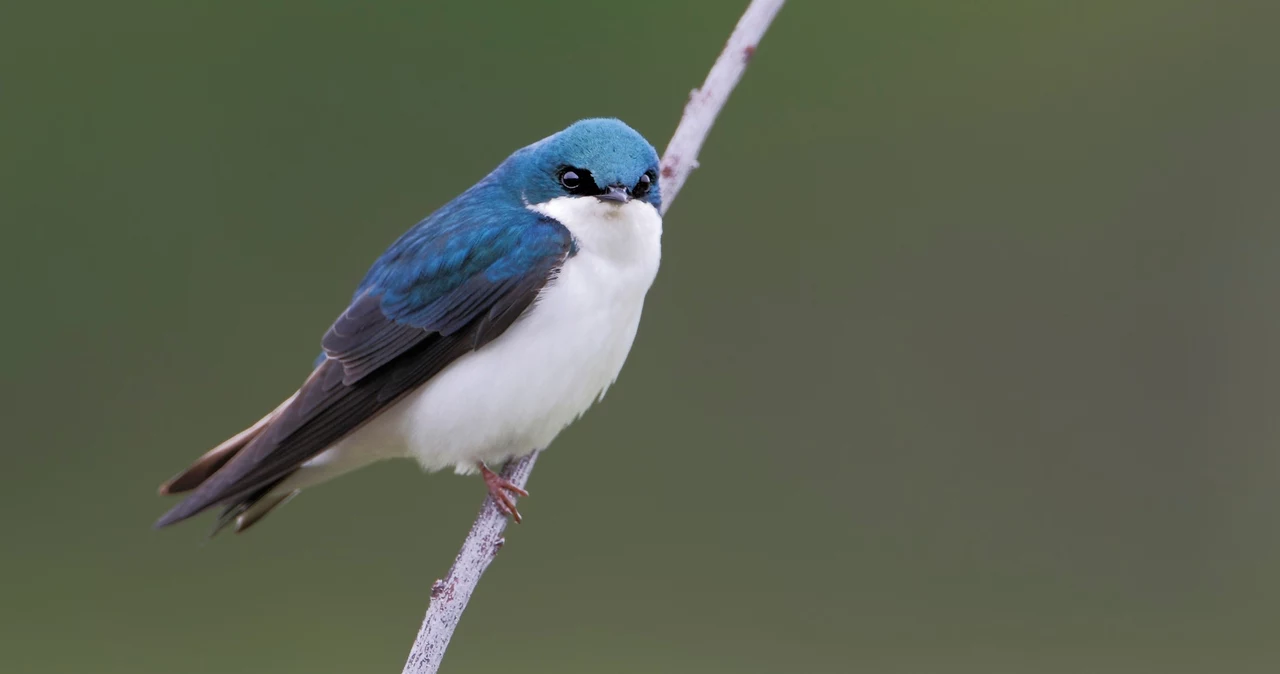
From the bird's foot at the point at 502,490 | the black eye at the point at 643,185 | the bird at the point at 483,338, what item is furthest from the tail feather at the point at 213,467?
the black eye at the point at 643,185

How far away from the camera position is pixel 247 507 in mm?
2074

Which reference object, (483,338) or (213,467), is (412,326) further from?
(213,467)

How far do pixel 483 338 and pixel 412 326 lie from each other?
0.34 ft

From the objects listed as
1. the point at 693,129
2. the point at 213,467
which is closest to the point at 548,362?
the point at 693,129

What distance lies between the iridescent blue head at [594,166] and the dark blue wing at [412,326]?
0.05m

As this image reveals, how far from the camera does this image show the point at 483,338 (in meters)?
1.99

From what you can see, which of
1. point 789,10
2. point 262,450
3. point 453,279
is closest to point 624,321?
point 453,279

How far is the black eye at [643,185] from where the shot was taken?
6.15ft

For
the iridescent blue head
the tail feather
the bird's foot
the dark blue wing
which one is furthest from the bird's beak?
the tail feather

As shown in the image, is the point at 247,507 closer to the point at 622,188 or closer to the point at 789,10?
the point at 622,188

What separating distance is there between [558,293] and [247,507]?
577mm

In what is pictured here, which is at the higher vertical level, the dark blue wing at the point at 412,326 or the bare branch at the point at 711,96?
the bare branch at the point at 711,96

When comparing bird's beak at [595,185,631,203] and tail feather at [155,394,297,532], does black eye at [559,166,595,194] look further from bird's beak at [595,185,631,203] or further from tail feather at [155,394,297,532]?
tail feather at [155,394,297,532]

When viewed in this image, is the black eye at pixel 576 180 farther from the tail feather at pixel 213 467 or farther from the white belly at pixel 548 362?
the tail feather at pixel 213 467
